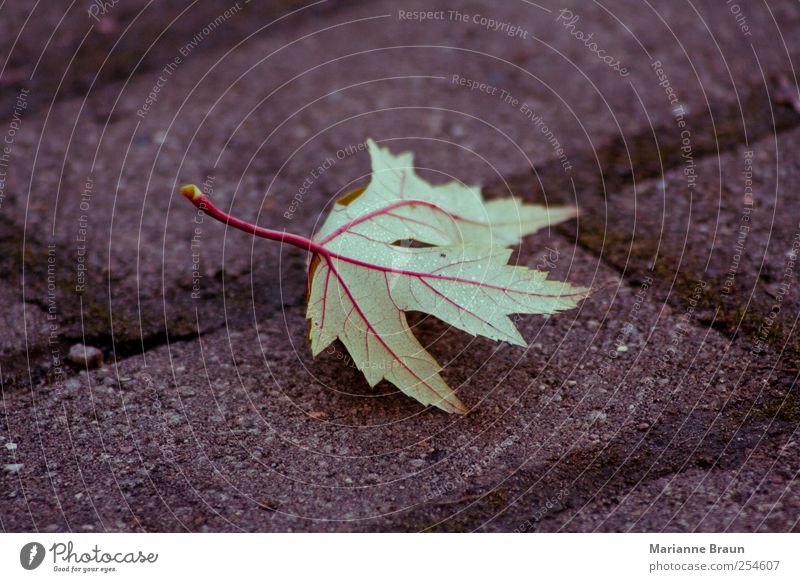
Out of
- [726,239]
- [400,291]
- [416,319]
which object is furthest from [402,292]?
[726,239]

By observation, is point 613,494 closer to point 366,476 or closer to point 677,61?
point 366,476

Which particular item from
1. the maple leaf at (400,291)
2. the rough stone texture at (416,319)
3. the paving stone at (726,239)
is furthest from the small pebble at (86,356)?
the paving stone at (726,239)

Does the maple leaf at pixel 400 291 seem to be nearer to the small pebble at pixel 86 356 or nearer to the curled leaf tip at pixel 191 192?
the curled leaf tip at pixel 191 192

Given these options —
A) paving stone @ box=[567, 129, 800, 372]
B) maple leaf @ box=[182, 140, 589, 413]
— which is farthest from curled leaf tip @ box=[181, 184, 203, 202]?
paving stone @ box=[567, 129, 800, 372]
